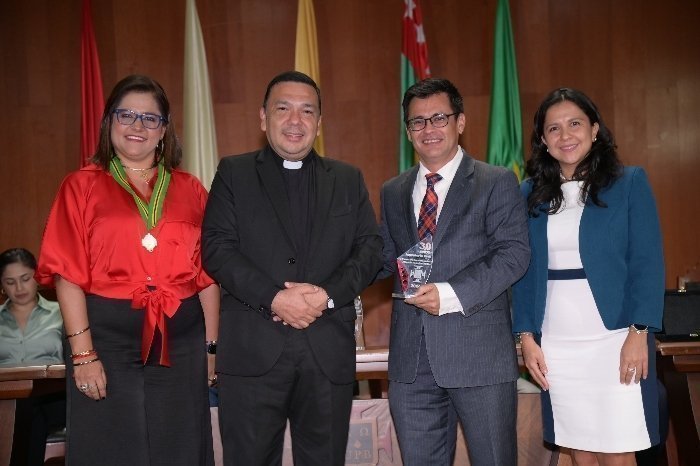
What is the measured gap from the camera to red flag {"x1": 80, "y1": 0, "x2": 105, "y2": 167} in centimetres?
496

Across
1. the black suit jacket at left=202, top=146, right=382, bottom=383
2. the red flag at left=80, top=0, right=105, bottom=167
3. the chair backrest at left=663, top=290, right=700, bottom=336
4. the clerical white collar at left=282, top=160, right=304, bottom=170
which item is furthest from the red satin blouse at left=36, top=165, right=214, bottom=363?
the red flag at left=80, top=0, right=105, bottom=167

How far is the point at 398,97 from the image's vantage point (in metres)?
5.41

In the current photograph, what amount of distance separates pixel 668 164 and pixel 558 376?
12.0ft

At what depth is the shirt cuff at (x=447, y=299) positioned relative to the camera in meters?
2.25

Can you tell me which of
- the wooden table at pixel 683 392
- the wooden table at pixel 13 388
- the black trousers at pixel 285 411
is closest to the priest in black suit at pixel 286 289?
the black trousers at pixel 285 411

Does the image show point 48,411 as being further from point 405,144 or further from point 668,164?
point 668,164

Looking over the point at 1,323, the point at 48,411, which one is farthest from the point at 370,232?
the point at 1,323

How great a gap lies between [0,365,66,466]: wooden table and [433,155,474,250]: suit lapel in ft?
5.41

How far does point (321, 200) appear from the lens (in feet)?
7.80

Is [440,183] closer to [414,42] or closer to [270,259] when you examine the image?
[270,259]

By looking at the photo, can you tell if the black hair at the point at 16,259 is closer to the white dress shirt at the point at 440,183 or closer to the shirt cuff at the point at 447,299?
the white dress shirt at the point at 440,183

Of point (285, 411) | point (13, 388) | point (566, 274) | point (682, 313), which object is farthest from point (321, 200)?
point (682, 313)

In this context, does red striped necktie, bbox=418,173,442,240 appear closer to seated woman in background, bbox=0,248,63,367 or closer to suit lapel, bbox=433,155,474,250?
suit lapel, bbox=433,155,474,250

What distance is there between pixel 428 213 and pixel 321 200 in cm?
38
